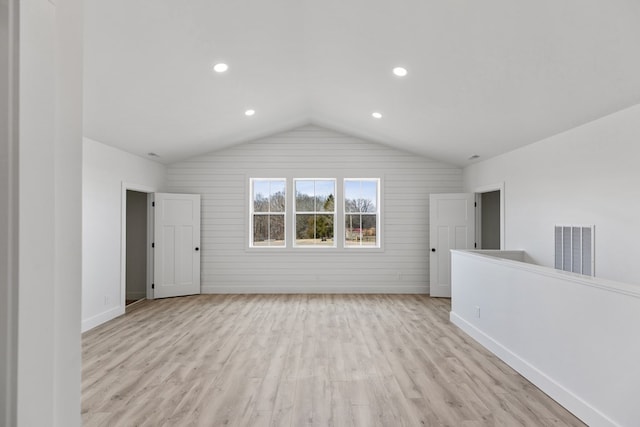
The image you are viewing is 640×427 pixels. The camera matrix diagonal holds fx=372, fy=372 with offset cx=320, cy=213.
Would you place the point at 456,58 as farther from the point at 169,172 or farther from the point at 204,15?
the point at 169,172

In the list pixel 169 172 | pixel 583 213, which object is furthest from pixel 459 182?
pixel 169 172

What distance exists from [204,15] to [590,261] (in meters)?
4.48

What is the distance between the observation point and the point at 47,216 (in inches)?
→ 31.1

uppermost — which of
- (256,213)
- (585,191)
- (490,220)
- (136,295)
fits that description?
(585,191)

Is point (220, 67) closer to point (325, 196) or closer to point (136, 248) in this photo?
point (325, 196)

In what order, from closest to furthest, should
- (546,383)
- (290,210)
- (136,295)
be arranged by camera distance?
(546,383)
(136,295)
(290,210)

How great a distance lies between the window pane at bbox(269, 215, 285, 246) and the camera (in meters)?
7.42

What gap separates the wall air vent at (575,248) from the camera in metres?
3.93

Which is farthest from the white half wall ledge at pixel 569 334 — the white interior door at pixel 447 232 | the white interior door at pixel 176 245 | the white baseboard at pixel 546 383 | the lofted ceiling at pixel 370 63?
the white interior door at pixel 176 245

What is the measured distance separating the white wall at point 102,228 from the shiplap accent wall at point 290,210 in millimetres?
1729

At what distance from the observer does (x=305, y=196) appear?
7414 millimetres

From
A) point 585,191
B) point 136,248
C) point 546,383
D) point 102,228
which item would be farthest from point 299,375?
point 136,248

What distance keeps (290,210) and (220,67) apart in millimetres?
3679

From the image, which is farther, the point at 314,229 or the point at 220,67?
the point at 314,229
